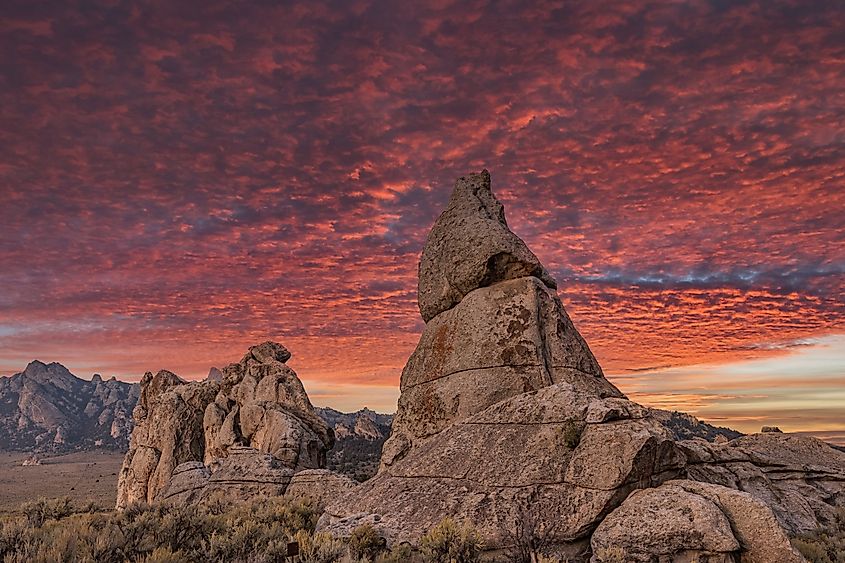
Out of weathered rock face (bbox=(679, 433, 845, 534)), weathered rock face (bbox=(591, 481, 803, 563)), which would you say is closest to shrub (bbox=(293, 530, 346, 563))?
weathered rock face (bbox=(591, 481, 803, 563))

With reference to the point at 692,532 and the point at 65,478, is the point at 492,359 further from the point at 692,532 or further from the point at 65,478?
the point at 65,478

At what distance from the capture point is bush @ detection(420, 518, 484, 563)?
928 cm

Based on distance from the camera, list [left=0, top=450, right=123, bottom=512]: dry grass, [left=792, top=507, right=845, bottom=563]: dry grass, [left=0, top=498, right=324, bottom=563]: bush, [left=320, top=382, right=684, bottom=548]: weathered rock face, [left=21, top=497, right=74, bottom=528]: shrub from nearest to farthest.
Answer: [left=0, top=498, right=324, bottom=563]: bush → [left=320, top=382, right=684, bottom=548]: weathered rock face → [left=792, top=507, right=845, bottom=563]: dry grass → [left=21, top=497, right=74, bottom=528]: shrub → [left=0, top=450, right=123, bottom=512]: dry grass

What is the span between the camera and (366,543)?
1049 centimetres

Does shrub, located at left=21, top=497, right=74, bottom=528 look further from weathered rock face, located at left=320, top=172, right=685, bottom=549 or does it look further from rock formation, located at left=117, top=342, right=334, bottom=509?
weathered rock face, located at left=320, top=172, right=685, bottom=549

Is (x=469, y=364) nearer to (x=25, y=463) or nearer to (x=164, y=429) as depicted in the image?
(x=164, y=429)

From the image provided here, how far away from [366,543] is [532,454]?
12.1 feet

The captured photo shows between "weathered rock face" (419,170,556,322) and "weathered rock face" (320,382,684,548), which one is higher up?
"weathered rock face" (419,170,556,322)

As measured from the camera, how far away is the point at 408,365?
19609 mm

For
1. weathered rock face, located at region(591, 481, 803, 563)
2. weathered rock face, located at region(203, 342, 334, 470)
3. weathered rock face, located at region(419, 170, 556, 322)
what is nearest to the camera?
weathered rock face, located at region(591, 481, 803, 563)

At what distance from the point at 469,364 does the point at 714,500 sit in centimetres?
824

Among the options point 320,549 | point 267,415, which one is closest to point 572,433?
point 320,549

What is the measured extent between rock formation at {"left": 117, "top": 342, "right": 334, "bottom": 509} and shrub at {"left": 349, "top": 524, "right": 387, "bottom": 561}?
457 inches

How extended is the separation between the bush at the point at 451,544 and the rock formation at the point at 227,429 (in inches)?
519
